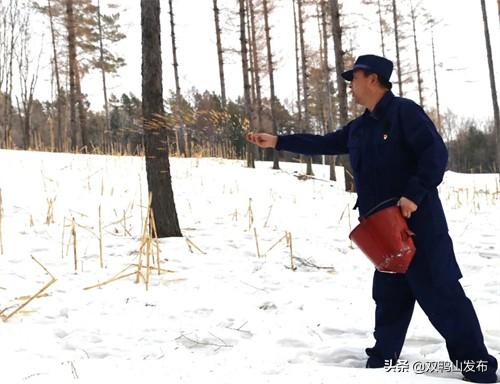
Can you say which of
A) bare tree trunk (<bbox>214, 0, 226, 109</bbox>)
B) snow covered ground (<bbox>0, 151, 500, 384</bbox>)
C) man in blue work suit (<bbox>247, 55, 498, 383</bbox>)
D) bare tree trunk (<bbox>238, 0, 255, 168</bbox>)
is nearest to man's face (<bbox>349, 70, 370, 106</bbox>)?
man in blue work suit (<bbox>247, 55, 498, 383</bbox>)

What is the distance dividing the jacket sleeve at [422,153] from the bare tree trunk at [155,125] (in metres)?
3.19

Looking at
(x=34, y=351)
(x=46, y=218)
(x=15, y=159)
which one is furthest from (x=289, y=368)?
(x=15, y=159)

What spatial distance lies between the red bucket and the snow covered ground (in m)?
0.52

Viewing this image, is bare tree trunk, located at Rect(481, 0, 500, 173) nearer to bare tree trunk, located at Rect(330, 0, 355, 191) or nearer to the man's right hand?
bare tree trunk, located at Rect(330, 0, 355, 191)

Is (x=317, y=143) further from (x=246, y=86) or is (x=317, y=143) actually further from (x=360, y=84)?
(x=246, y=86)

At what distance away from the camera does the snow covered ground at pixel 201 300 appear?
2.09m

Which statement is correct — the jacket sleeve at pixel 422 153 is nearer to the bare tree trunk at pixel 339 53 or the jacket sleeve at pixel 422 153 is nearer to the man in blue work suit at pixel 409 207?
the man in blue work suit at pixel 409 207

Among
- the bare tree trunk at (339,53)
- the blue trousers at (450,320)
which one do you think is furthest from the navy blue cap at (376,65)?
the bare tree trunk at (339,53)

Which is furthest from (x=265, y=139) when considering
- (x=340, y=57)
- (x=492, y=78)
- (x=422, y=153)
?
(x=492, y=78)

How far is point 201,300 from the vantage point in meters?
3.22

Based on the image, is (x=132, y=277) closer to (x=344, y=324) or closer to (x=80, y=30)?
(x=344, y=324)

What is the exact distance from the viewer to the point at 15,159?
795 cm

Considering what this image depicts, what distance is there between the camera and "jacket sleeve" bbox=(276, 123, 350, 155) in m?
2.48

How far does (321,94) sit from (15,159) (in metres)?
19.7
